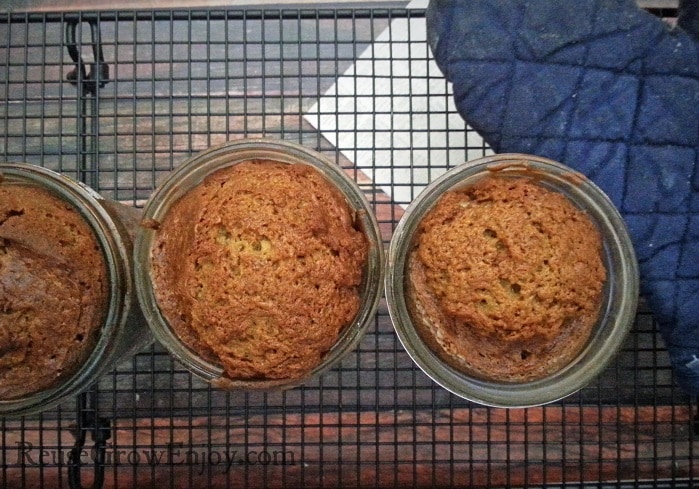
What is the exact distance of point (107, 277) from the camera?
0.57m

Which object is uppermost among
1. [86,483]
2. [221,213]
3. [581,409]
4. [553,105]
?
[553,105]

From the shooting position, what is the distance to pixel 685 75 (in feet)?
2.27

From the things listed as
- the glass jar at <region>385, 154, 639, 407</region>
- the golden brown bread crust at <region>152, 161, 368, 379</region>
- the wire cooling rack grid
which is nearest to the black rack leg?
the wire cooling rack grid

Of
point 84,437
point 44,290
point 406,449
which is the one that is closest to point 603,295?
point 406,449

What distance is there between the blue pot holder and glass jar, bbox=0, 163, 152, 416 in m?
0.39

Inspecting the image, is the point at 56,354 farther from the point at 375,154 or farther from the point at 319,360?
the point at 375,154

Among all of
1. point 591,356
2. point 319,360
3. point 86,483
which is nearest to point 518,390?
point 591,356

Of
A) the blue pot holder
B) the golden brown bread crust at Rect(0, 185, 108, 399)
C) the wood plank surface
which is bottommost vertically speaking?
the wood plank surface

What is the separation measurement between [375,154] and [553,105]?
0.23 metres

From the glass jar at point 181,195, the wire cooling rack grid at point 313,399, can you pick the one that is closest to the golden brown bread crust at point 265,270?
the glass jar at point 181,195

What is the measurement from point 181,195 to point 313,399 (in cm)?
38

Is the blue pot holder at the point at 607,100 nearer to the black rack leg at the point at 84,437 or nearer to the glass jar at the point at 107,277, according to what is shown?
the glass jar at the point at 107,277

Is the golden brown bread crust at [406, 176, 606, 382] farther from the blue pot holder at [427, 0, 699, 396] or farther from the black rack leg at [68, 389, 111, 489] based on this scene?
the black rack leg at [68, 389, 111, 489]

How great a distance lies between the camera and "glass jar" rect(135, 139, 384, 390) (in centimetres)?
55
